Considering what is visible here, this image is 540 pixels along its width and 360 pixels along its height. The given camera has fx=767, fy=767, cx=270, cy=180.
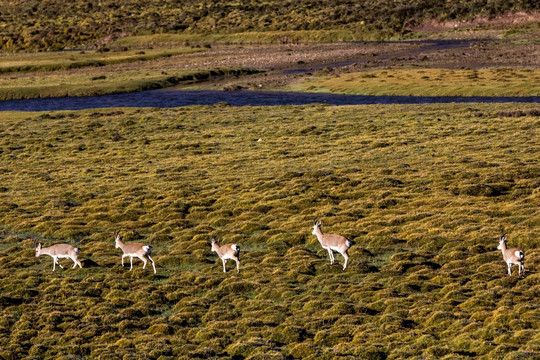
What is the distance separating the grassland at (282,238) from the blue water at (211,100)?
16205 millimetres

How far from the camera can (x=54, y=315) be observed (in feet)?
85.6

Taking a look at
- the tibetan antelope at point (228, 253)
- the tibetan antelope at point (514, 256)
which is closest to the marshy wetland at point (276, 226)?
the tibetan antelope at point (514, 256)

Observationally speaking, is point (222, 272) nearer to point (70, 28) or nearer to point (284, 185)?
point (284, 185)

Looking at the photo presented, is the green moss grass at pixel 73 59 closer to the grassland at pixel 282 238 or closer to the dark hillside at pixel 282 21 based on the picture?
the dark hillside at pixel 282 21

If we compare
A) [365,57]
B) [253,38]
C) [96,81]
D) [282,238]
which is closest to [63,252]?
[282,238]

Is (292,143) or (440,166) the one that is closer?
(440,166)

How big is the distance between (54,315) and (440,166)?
29.2 metres

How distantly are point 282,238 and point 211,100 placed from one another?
60398 mm

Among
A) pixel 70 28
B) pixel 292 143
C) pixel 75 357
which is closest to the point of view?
pixel 75 357

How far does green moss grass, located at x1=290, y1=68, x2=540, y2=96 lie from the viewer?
8762cm

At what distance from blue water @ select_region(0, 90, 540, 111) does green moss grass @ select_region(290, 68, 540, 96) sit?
195cm

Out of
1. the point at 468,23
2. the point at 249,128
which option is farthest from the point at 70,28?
the point at 249,128

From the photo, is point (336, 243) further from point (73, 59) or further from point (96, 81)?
point (73, 59)

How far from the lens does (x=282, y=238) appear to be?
35.4 m
